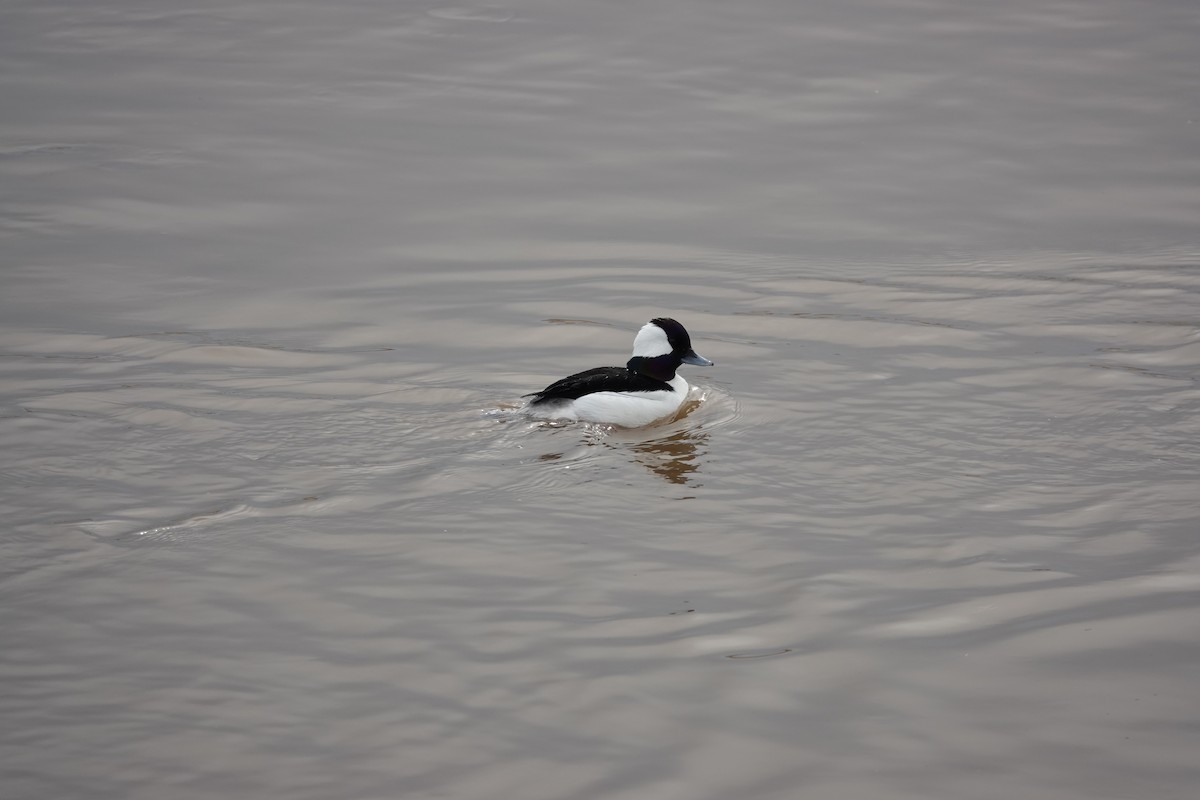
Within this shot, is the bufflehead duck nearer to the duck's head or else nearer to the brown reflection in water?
the duck's head

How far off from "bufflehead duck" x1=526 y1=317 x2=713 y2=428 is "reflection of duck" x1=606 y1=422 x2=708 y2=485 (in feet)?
0.74

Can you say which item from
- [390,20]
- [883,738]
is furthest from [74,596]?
[390,20]

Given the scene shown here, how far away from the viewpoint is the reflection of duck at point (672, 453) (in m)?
7.59

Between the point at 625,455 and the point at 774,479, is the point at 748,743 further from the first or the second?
the point at 625,455

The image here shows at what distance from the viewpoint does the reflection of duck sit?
7.59m

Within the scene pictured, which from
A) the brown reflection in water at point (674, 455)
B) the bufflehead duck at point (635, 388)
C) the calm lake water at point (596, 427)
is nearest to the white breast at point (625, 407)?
the bufflehead duck at point (635, 388)

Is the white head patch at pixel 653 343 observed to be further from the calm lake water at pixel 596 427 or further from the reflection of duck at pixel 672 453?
the reflection of duck at pixel 672 453

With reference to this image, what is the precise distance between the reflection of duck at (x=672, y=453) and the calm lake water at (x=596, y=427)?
0.04 meters

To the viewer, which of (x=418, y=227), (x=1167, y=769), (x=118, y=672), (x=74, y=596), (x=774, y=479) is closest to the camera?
(x=1167, y=769)

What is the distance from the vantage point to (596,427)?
330 inches

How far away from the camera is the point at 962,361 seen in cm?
901

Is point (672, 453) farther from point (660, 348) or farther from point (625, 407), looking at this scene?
point (660, 348)

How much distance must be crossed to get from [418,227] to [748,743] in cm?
746

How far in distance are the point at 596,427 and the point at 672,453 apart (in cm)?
62
